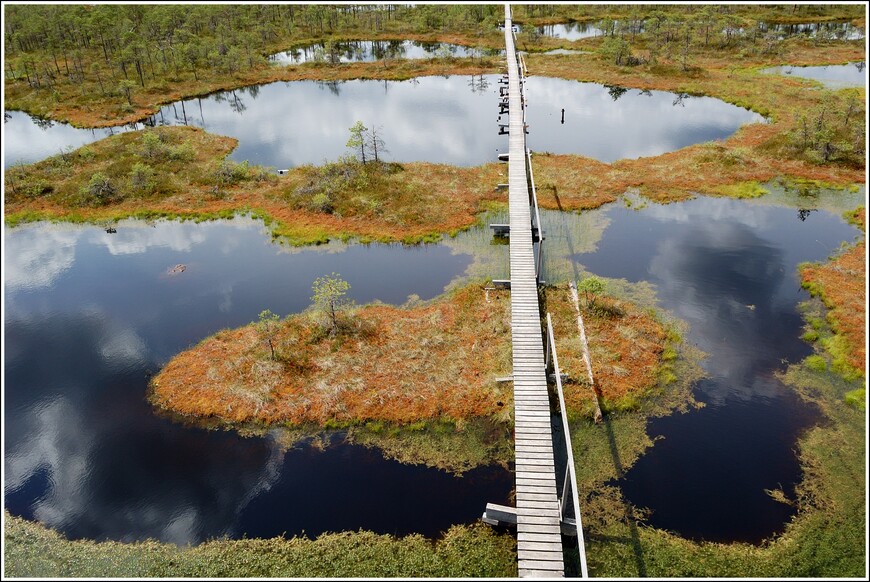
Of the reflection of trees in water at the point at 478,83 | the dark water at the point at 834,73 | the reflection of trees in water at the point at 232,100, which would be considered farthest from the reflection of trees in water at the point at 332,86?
the dark water at the point at 834,73

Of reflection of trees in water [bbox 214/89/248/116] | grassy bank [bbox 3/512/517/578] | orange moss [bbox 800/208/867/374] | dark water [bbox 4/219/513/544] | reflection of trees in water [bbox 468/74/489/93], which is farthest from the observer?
Answer: reflection of trees in water [bbox 468/74/489/93]

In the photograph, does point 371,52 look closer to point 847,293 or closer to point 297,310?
point 297,310

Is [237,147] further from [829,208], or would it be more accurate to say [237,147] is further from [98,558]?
[829,208]

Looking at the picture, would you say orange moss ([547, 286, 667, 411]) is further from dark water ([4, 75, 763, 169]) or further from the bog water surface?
dark water ([4, 75, 763, 169])

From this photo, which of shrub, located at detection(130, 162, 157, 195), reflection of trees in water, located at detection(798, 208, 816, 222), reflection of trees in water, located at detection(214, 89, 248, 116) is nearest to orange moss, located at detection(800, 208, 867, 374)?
reflection of trees in water, located at detection(798, 208, 816, 222)

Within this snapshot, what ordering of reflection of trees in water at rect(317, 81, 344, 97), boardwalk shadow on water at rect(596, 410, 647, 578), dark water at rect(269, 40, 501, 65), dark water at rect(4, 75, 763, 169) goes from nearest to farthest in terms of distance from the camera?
boardwalk shadow on water at rect(596, 410, 647, 578)
dark water at rect(4, 75, 763, 169)
reflection of trees in water at rect(317, 81, 344, 97)
dark water at rect(269, 40, 501, 65)

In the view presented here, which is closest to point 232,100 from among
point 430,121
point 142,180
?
point 142,180

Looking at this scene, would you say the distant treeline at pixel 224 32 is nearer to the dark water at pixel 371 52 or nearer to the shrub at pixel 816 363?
the dark water at pixel 371 52
